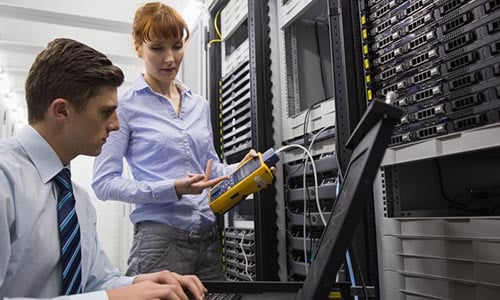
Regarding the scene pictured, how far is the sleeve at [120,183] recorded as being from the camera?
46.9 inches

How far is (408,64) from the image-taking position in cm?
107

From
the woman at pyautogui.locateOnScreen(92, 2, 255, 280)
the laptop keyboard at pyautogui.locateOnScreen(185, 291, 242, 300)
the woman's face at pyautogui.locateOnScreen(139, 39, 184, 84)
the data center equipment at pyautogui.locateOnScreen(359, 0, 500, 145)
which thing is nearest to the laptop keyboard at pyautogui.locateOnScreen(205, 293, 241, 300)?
the laptop keyboard at pyautogui.locateOnScreen(185, 291, 242, 300)

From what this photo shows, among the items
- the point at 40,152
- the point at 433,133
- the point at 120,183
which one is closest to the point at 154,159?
the point at 120,183

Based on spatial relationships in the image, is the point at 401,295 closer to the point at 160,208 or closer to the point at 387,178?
the point at 387,178

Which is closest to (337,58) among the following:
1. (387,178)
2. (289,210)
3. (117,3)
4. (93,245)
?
(387,178)

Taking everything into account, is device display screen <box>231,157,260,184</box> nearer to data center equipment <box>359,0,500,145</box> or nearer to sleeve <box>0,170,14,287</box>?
data center equipment <box>359,0,500,145</box>

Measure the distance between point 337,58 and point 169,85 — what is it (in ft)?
1.99

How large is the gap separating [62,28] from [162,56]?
2.79 meters

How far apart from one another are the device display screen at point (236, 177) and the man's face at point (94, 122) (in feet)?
1.63

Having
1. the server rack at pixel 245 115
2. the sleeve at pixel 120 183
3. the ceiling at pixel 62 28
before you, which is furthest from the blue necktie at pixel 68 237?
the ceiling at pixel 62 28

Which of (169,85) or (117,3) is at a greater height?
(117,3)

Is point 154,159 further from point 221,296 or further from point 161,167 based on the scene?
point 221,296

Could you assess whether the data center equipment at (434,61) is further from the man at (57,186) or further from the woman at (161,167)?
the man at (57,186)

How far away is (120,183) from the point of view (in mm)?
1213
